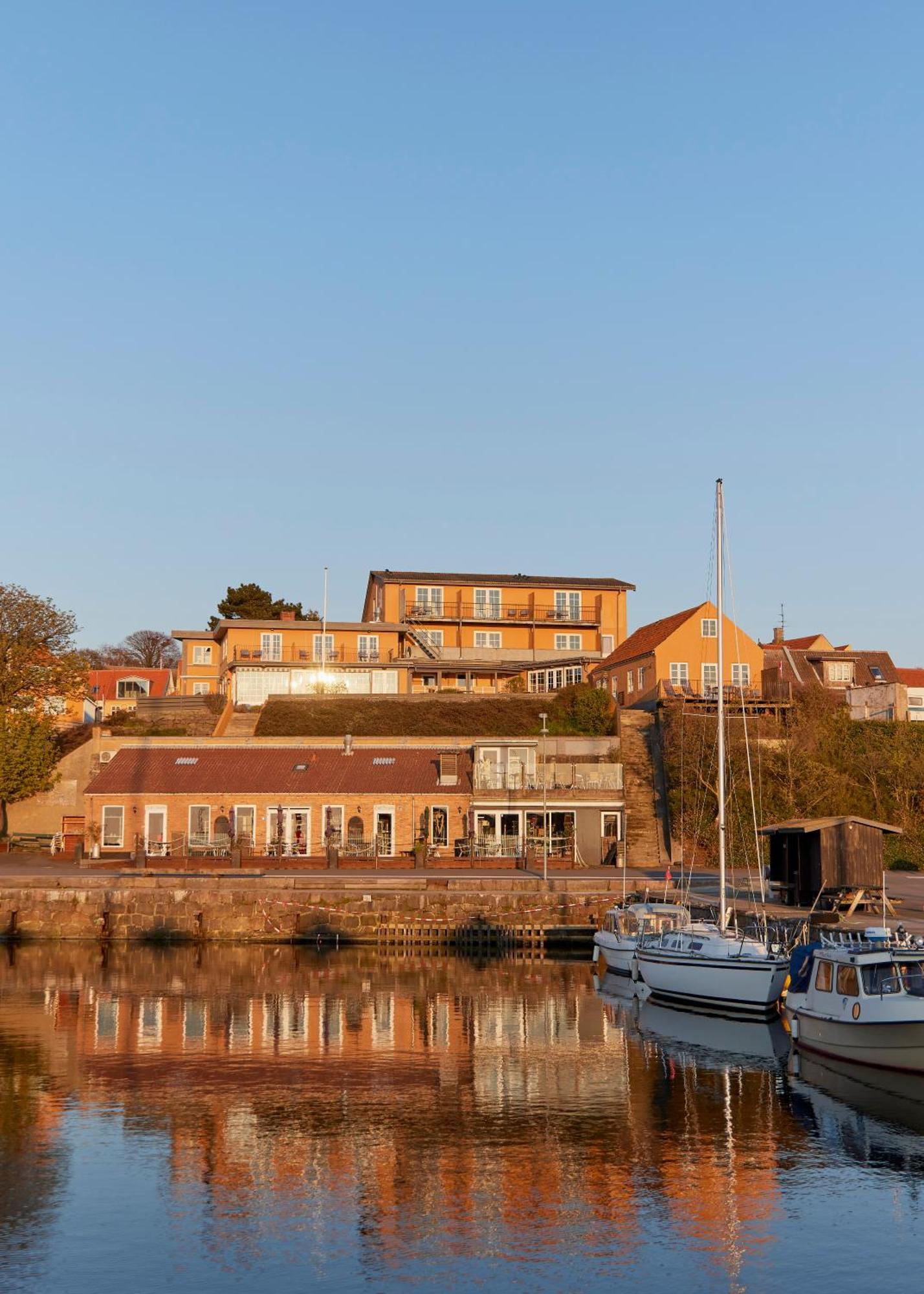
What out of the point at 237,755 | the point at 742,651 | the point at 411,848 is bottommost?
the point at 411,848

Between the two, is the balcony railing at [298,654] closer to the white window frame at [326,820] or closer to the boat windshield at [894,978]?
the white window frame at [326,820]

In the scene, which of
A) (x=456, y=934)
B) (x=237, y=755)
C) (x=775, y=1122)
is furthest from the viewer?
(x=237, y=755)

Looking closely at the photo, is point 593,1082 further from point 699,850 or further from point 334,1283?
point 699,850

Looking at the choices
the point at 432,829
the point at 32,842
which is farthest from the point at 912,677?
the point at 32,842

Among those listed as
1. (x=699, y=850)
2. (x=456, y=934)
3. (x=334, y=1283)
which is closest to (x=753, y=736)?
(x=699, y=850)

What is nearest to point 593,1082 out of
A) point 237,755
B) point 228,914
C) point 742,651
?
point 228,914

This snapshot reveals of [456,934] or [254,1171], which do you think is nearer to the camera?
[254,1171]

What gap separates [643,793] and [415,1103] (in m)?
42.0

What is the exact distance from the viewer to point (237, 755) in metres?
67.0

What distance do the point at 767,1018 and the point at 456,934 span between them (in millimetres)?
17219

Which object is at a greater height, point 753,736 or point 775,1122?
point 753,736

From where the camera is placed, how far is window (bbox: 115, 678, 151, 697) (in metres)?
107

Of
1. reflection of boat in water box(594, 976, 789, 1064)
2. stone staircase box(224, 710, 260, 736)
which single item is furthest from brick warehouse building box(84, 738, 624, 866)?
reflection of boat in water box(594, 976, 789, 1064)

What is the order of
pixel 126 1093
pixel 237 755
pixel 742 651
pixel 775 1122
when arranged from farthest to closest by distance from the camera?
pixel 742 651, pixel 237 755, pixel 126 1093, pixel 775 1122
